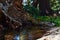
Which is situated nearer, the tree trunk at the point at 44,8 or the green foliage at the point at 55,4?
the tree trunk at the point at 44,8

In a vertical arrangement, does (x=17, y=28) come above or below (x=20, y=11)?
below

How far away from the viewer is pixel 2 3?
1041 cm

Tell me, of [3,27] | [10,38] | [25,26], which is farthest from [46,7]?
[10,38]

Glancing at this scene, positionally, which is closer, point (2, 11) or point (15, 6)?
point (2, 11)

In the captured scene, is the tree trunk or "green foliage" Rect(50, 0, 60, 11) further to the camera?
"green foliage" Rect(50, 0, 60, 11)

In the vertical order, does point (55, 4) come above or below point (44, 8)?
above

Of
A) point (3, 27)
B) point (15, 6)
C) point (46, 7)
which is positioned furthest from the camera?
point (46, 7)

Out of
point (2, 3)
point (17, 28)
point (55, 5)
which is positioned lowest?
point (17, 28)

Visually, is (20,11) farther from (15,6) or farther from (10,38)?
(10,38)

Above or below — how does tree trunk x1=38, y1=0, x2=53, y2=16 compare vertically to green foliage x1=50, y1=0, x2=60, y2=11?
below

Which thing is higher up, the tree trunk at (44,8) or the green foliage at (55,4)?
the green foliage at (55,4)

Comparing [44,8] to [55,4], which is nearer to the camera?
[44,8]

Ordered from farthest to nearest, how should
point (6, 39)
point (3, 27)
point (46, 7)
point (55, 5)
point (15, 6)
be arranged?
point (55, 5)
point (46, 7)
point (15, 6)
point (3, 27)
point (6, 39)

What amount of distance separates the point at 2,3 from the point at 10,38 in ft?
11.6
